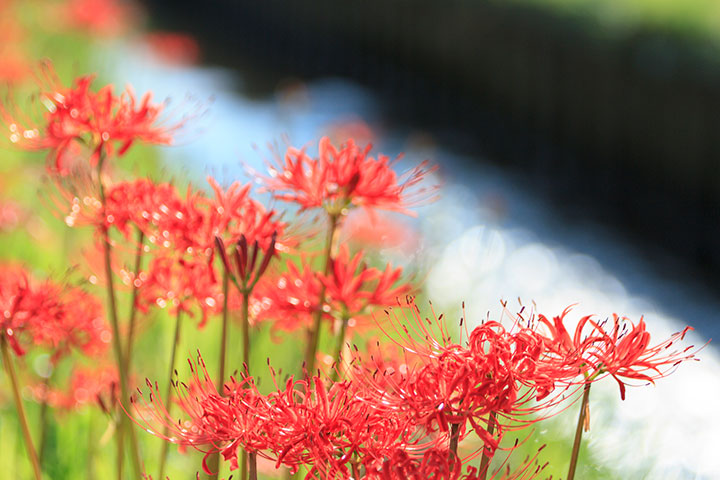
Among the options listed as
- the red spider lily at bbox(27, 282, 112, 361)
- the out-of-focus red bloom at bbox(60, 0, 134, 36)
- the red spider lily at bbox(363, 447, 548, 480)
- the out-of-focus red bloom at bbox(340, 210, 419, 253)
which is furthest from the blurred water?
the red spider lily at bbox(363, 447, 548, 480)

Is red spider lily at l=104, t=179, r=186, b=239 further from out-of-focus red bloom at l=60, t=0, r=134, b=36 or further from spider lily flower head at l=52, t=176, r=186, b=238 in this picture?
out-of-focus red bloom at l=60, t=0, r=134, b=36

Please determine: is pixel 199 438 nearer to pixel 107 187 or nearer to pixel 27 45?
pixel 107 187

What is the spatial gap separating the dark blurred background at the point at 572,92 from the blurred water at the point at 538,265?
21cm

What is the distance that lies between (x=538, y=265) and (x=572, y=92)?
4.83 feet

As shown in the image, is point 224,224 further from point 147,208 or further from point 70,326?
point 70,326

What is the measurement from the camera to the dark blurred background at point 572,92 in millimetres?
4160

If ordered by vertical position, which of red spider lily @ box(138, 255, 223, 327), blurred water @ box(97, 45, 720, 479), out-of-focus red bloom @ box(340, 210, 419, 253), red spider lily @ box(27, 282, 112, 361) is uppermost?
red spider lily @ box(138, 255, 223, 327)

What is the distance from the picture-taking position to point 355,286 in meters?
0.88

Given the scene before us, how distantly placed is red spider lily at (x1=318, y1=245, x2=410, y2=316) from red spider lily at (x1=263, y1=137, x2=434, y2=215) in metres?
0.06

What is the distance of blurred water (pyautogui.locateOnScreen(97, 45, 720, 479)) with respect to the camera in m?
1.62

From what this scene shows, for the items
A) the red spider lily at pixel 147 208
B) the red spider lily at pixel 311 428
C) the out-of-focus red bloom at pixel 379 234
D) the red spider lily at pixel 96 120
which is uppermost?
the red spider lily at pixel 96 120

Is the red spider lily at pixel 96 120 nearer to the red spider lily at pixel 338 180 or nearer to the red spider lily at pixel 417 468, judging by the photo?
the red spider lily at pixel 338 180

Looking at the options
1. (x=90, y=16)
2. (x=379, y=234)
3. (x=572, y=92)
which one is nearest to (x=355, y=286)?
(x=379, y=234)

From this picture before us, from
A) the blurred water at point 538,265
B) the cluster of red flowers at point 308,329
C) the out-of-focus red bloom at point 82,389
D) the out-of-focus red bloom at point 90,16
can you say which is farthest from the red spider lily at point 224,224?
the out-of-focus red bloom at point 90,16
